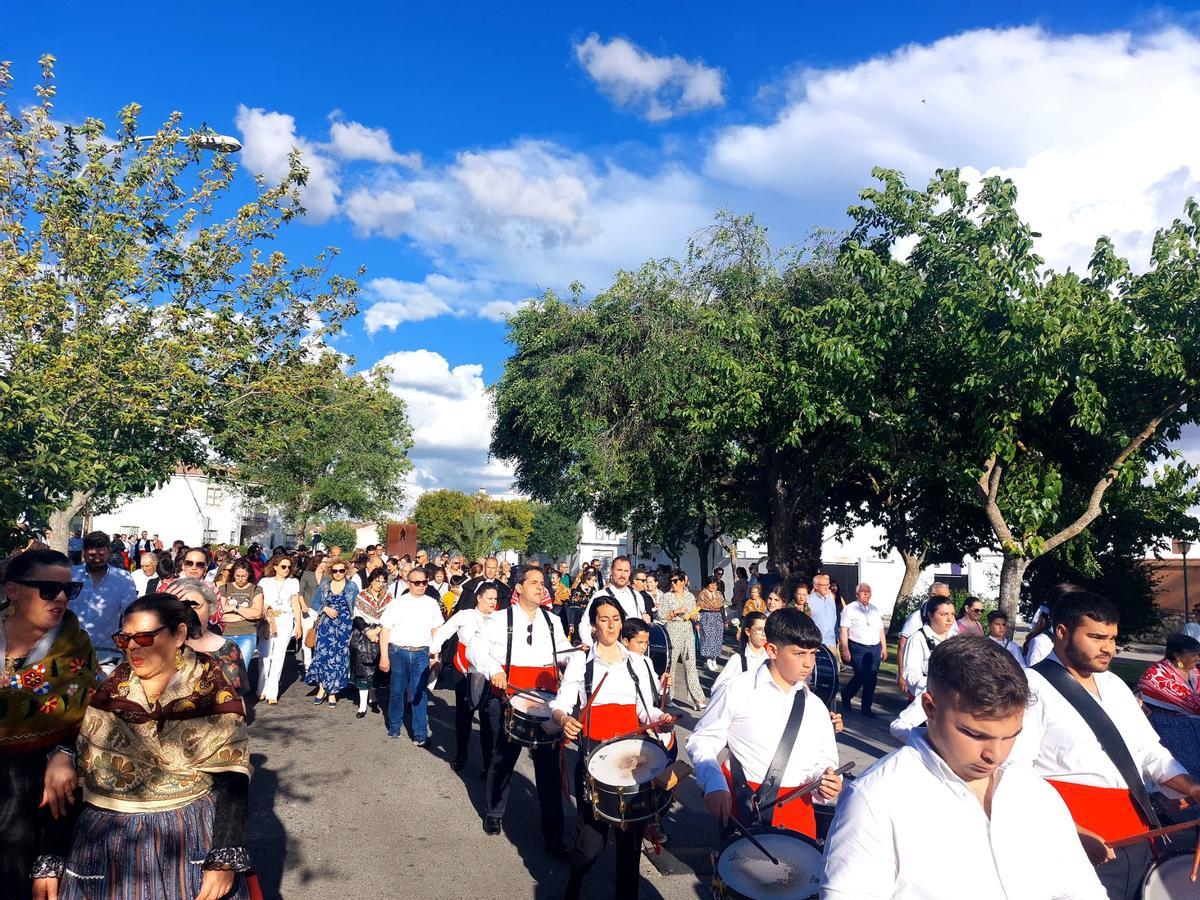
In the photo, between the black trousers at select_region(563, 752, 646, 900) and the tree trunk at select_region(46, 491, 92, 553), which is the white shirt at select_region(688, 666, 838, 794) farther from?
the tree trunk at select_region(46, 491, 92, 553)

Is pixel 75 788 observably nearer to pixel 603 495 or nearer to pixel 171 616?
pixel 171 616

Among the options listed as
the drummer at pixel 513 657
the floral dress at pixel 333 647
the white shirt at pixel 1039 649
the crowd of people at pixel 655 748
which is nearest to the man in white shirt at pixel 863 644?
the crowd of people at pixel 655 748

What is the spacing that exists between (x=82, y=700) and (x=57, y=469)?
4.47 metres

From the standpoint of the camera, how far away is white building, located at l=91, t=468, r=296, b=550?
188 feet

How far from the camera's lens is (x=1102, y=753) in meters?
3.80

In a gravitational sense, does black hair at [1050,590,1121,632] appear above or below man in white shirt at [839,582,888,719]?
above

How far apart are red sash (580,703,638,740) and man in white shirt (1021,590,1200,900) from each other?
221 centimetres

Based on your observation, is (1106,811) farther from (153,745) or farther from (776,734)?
(153,745)

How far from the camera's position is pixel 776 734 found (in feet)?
13.7

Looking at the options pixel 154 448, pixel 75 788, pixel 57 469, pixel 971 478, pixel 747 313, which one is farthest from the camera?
pixel 747 313

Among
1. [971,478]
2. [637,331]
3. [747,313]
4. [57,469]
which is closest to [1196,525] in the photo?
[971,478]

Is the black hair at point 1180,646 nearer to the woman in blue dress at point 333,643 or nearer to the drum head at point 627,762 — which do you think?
the drum head at point 627,762

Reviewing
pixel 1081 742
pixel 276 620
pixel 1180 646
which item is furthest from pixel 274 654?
pixel 1081 742

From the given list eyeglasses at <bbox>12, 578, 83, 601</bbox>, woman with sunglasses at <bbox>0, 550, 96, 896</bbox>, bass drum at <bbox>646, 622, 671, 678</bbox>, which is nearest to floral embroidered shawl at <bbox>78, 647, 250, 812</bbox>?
woman with sunglasses at <bbox>0, 550, 96, 896</bbox>
